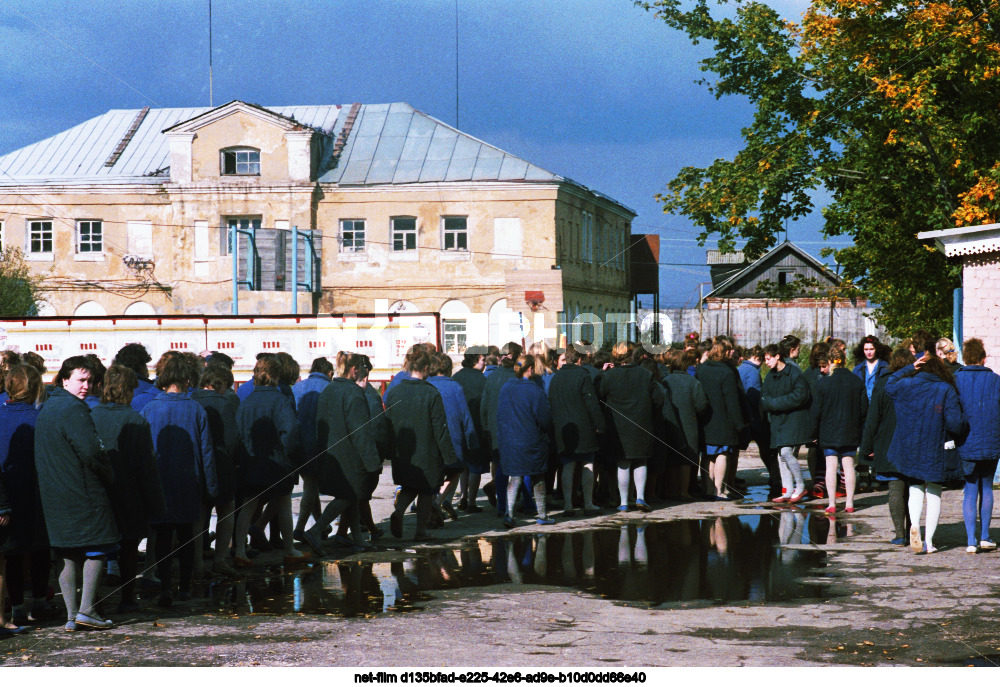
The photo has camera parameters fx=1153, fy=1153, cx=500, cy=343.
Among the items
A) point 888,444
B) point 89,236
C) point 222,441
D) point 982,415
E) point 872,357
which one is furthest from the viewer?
point 89,236

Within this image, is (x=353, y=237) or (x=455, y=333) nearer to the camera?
(x=455, y=333)

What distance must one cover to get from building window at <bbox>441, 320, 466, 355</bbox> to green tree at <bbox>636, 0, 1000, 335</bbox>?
2005cm

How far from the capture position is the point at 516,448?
39.2 feet

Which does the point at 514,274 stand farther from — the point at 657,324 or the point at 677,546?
the point at 677,546

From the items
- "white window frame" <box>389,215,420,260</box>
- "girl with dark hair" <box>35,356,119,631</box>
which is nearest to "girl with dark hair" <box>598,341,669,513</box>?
"girl with dark hair" <box>35,356,119,631</box>

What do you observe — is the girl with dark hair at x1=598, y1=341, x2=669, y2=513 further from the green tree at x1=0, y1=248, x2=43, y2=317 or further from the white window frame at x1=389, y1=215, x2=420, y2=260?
the green tree at x1=0, y1=248, x2=43, y2=317

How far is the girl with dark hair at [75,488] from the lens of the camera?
7.23m

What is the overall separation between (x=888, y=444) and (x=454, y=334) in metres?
32.7

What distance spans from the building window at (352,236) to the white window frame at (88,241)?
9.47 metres

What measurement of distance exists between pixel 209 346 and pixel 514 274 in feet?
59.1

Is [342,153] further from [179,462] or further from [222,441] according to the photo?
[179,462]

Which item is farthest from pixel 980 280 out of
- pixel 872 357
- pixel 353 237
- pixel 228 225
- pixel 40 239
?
pixel 40 239

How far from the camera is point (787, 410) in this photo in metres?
13.2

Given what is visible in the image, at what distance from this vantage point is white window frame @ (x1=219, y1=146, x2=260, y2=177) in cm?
4369
